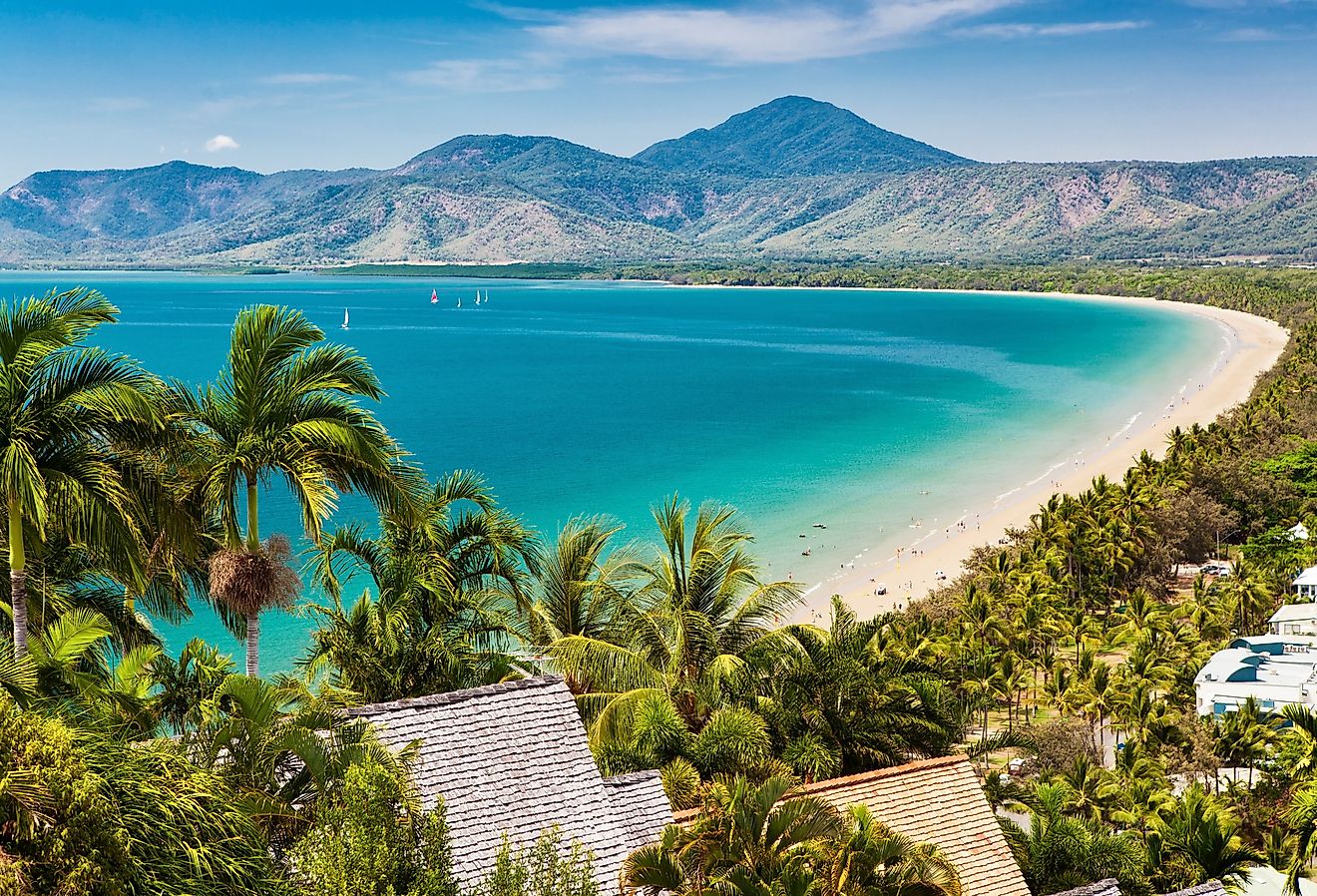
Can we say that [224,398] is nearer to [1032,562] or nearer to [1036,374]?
[1032,562]

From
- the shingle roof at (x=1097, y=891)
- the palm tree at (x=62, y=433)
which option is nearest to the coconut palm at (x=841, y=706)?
the shingle roof at (x=1097, y=891)

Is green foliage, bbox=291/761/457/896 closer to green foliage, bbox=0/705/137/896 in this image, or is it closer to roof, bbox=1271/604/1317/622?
green foliage, bbox=0/705/137/896

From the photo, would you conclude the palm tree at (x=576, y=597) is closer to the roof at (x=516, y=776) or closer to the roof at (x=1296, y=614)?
the roof at (x=516, y=776)

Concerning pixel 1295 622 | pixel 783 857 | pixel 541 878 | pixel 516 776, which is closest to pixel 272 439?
pixel 516 776

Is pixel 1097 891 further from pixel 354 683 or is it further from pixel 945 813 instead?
pixel 354 683

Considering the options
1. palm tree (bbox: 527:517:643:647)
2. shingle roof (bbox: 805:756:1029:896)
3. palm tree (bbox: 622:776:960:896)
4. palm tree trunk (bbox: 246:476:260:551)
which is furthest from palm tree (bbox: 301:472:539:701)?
palm tree (bbox: 622:776:960:896)

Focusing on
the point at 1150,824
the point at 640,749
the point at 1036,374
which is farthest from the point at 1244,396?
the point at 640,749
